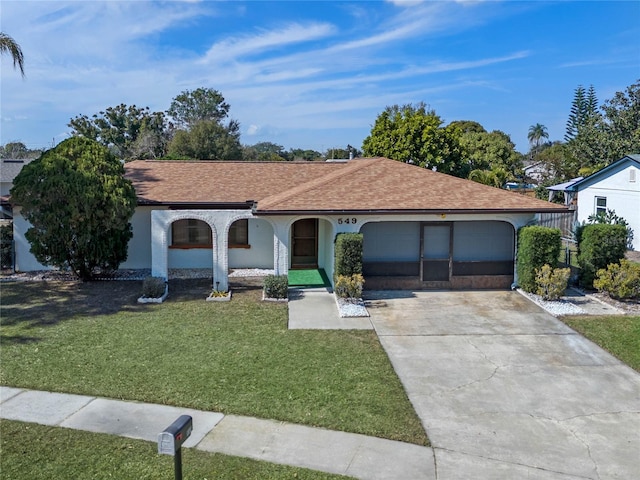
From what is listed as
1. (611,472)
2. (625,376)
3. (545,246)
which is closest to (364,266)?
(545,246)

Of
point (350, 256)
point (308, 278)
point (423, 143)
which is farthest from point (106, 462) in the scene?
point (423, 143)

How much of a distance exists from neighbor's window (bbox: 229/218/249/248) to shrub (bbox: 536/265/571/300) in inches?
372

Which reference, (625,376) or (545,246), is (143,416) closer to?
(625,376)

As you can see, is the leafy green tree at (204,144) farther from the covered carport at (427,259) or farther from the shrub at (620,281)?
the shrub at (620,281)

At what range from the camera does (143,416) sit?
25.6 ft

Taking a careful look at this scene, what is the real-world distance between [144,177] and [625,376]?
52.8ft

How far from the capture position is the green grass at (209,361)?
8203 millimetres

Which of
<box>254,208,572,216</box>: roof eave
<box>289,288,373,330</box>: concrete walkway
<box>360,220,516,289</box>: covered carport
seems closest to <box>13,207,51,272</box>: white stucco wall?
<box>254,208,572,216</box>: roof eave

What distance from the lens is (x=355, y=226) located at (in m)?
15.1

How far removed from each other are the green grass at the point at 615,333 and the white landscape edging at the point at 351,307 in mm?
4848

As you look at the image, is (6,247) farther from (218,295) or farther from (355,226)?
(355,226)

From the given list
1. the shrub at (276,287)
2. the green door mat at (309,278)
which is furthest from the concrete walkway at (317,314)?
the green door mat at (309,278)

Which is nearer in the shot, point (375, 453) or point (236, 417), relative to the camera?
point (375, 453)

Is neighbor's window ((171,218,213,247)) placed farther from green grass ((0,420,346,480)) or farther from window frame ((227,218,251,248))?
green grass ((0,420,346,480))
